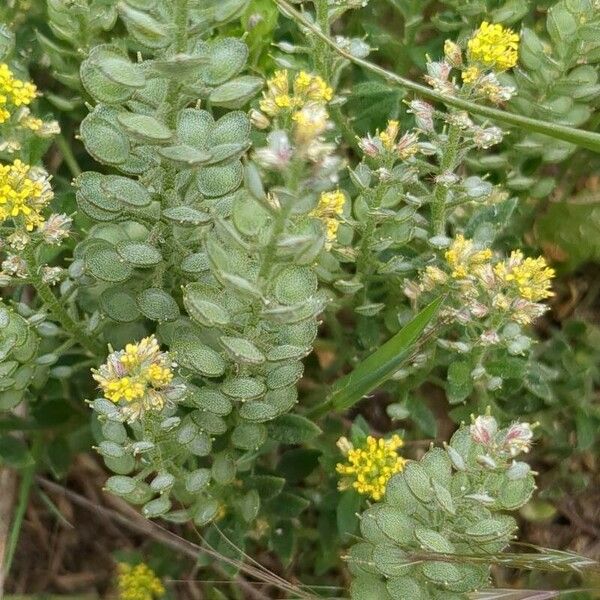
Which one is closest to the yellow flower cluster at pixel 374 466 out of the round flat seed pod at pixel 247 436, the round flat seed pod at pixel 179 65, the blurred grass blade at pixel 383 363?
the blurred grass blade at pixel 383 363

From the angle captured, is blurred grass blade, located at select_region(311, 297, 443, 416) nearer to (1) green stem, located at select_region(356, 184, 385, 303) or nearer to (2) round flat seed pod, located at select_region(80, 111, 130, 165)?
(1) green stem, located at select_region(356, 184, 385, 303)

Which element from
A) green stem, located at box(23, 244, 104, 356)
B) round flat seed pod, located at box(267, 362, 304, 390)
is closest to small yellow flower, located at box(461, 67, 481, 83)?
round flat seed pod, located at box(267, 362, 304, 390)

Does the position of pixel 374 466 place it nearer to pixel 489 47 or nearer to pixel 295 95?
pixel 295 95

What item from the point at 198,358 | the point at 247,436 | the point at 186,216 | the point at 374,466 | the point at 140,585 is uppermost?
the point at 186,216

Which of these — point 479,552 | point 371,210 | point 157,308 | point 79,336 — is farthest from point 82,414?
point 479,552

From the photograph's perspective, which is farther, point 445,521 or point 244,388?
point 445,521

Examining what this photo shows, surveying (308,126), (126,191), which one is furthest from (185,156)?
(308,126)

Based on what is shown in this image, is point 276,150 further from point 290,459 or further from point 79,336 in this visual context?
point 290,459
